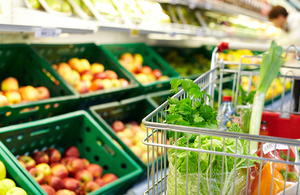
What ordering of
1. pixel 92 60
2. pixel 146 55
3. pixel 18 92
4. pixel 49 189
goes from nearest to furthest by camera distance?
pixel 49 189 → pixel 18 92 → pixel 92 60 → pixel 146 55

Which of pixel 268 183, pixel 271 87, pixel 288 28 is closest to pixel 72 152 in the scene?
pixel 268 183

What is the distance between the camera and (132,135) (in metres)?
2.21

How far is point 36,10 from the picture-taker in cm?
190

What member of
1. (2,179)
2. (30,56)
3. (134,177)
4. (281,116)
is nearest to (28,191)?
(2,179)

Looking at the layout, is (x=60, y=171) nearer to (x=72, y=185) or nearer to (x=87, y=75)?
(x=72, y=185)

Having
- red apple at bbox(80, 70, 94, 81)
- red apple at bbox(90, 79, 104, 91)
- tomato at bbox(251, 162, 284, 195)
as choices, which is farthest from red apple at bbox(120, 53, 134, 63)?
tomato at bbox(251, 162, 284, 195)

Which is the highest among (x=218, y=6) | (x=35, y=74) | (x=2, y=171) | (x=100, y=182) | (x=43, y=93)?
(x=218, y=6)

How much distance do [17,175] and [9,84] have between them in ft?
2.74

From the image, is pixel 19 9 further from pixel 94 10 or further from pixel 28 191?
pixel 28 191

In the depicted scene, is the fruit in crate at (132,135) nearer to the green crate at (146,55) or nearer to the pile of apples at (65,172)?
the pile of apples at (65,172)

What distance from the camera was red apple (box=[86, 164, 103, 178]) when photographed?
5.56ft

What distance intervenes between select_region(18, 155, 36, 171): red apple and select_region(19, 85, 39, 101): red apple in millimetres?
411

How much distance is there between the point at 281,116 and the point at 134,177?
0.88m

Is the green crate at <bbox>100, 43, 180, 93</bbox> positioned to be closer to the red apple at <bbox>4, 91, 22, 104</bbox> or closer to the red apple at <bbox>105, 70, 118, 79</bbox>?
the red apple at <bbox>105, 70, 118, 79</bbox>
